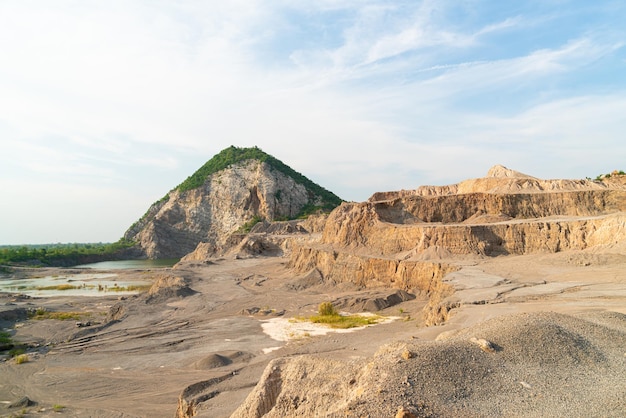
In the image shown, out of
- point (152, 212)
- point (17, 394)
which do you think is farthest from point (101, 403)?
point (152, 212)

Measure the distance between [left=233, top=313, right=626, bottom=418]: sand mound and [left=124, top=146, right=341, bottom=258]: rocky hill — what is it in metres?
80.8

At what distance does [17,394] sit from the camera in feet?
51.0

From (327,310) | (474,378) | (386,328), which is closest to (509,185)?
(327,310)

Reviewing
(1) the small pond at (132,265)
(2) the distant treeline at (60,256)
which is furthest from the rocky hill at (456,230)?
(2) the distant treeline at (60,256)

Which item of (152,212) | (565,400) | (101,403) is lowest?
(101,403)

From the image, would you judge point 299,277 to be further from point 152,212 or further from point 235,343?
point 152,212

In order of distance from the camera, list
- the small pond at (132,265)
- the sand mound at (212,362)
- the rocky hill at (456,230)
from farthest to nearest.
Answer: the small pond at (132,265) < the rocky hill at (456,230) < the sand mound at (212,362)

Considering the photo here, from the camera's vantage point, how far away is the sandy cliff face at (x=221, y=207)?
93.0 metres

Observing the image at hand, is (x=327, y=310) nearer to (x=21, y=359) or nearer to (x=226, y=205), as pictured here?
(x=21, y=359)

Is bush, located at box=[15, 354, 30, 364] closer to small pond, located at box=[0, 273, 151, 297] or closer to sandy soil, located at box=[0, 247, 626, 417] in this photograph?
sandy soil, located at box=[0, 247, 626, 417]

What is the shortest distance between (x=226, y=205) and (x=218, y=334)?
74482mm

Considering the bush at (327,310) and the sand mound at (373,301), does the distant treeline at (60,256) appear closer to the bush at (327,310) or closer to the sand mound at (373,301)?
the sand mound at (373,301)

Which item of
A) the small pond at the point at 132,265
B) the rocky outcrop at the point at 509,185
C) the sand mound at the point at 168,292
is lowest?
the sand mound at the point at 168,292

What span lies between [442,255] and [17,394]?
78.8 ft
